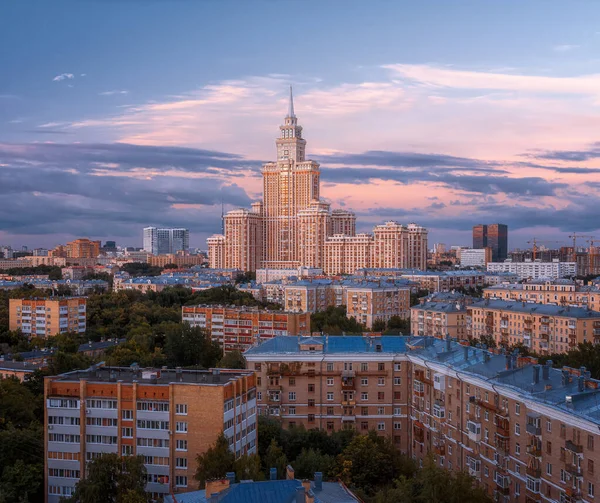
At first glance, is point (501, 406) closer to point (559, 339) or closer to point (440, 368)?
point (440, 368)

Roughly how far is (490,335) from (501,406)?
57.4 ft

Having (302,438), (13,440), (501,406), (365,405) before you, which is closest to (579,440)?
(501,406)

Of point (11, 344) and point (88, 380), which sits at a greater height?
point (88, 380)

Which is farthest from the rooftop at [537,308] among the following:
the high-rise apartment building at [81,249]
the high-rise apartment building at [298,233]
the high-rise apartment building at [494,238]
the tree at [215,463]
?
the high-rise apartment building at [81,249]

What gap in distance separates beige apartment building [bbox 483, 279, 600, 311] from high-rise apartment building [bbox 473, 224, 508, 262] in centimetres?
7132

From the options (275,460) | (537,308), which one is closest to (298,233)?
(537,308)

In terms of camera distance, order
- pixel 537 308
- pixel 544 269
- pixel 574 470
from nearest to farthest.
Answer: pixel 574 470, pixel 537 308, pixel 544 269

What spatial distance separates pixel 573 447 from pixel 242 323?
20.5 m

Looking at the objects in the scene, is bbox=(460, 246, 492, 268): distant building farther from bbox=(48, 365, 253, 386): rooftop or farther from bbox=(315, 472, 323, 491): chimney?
bbox=(315, 472, 323, 491): chimney

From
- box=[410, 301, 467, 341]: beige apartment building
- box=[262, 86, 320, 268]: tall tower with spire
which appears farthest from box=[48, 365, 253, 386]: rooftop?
box=[262, 86, 320, 268]: tall tower with spire

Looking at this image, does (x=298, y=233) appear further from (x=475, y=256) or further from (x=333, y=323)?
(x=475, y=256)

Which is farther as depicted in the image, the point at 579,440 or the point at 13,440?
the point at 13,440

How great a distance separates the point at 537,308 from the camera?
2830 cm

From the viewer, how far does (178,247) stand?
463 ft
